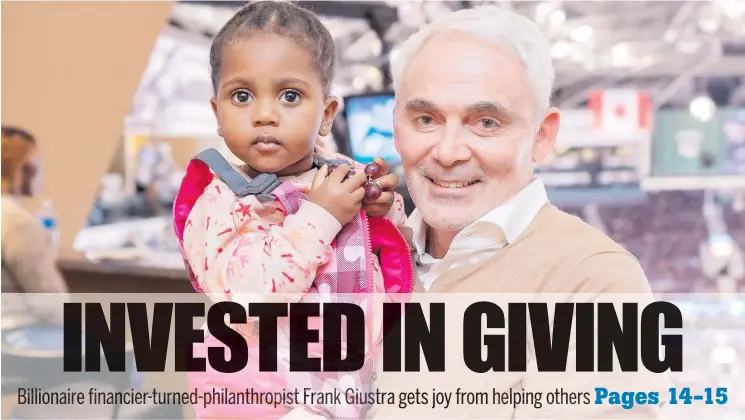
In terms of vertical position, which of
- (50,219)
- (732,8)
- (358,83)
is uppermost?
(358,83)

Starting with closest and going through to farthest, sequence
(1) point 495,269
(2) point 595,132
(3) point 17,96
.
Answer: (1) point 495,269
(3) point 17,96
(2) point 595,132

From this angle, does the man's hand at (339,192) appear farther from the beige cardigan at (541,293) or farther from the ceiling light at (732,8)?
the ceiling light at (732,8)

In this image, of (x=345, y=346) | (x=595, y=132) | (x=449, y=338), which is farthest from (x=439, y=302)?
(x=595, y=132)

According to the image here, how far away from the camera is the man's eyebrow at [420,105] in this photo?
1.19 m

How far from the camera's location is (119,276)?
3.37 metres

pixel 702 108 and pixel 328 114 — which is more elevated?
pixel 702 108

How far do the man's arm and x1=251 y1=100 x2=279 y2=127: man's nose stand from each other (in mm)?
534

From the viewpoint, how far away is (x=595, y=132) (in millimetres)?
4703

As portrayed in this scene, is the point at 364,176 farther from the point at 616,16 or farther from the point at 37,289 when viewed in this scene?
the point at 616,16

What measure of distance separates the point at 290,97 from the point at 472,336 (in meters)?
0.53

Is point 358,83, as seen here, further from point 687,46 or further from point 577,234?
point 577,234

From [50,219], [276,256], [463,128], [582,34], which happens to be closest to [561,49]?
[582,34]

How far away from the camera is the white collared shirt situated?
1.21 metres

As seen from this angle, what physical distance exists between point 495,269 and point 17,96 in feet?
10.6
